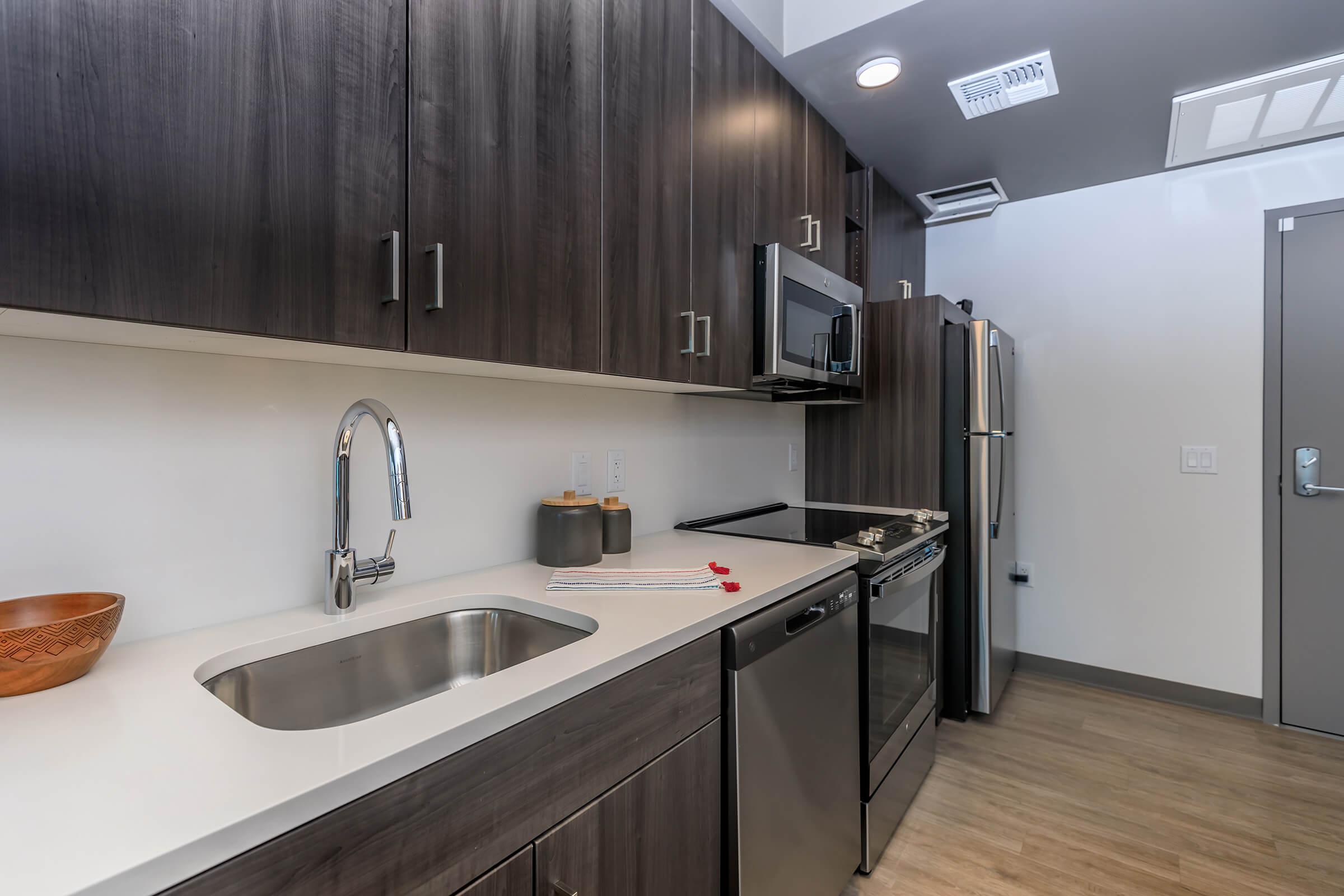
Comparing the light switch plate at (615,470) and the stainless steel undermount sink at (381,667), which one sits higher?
the light switch plate at (615,470)

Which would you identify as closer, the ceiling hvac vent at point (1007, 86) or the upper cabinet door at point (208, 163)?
the upper cabinet door at point (208, 163)

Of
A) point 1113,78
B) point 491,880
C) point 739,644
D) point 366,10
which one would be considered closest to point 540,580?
point 739,644

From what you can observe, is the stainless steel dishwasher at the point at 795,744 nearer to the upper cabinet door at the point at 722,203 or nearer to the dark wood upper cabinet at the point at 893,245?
the upper cabinet door at the point at 722,203

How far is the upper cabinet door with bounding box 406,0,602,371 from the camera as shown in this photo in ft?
3.17

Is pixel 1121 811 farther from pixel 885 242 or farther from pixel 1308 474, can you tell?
pixel 885 242

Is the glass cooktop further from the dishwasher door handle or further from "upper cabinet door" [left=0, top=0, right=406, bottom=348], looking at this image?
"upper cabinet door" [left=0, top=0, right=406, bottom=348]

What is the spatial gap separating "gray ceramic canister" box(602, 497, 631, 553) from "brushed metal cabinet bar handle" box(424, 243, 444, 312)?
79 centimetres

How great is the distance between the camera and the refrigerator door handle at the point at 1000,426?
97.8 inches

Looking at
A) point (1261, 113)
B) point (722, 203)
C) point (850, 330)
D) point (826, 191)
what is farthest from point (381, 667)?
point (1261, 113)

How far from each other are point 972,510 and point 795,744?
1.47 m

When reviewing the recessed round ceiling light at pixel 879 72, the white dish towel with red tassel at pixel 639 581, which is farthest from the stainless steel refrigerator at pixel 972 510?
the white dish towel with red tassel at pixel 639 581

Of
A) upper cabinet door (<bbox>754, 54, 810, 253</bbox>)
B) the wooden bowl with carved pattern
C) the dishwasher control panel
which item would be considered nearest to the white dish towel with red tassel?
the dishwasher control panel

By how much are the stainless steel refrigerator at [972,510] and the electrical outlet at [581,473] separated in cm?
149

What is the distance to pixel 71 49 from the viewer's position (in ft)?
2.13
